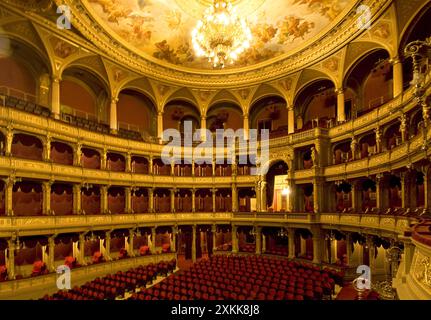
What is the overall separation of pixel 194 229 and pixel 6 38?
16792 millimetres

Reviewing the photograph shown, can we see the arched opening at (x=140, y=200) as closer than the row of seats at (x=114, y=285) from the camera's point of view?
No

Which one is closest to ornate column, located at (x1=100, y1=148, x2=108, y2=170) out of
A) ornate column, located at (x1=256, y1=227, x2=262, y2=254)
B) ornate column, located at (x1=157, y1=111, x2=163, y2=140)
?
ornate column, located at (x1=157, y1=111, x2=163, y2=140)

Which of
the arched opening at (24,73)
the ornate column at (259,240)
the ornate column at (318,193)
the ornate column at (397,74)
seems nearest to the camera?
the ornate column at (397,74)

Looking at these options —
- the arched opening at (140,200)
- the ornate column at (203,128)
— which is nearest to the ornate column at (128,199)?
the arched opening at (140,200)

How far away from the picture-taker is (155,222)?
75.2 feet

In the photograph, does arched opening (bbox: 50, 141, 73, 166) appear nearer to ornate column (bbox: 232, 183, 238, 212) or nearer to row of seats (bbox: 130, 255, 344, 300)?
row of seats (bbox: 130, 255, 344, 300)

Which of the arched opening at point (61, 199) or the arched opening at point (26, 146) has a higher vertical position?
the arched opening at point (26, 146)

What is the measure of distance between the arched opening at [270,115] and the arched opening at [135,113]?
8418mm

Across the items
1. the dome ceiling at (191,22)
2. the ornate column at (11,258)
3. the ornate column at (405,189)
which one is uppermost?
the dome ceiling at (191,22)

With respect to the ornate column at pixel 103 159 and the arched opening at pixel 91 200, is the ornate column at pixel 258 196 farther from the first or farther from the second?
the arched opening at pixel 91 200

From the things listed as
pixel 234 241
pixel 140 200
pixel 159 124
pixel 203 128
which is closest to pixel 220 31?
pixel 159 124

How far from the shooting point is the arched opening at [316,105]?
23.6 m

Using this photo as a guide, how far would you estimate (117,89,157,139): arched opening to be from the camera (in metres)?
24.8

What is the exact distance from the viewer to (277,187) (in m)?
24.5
